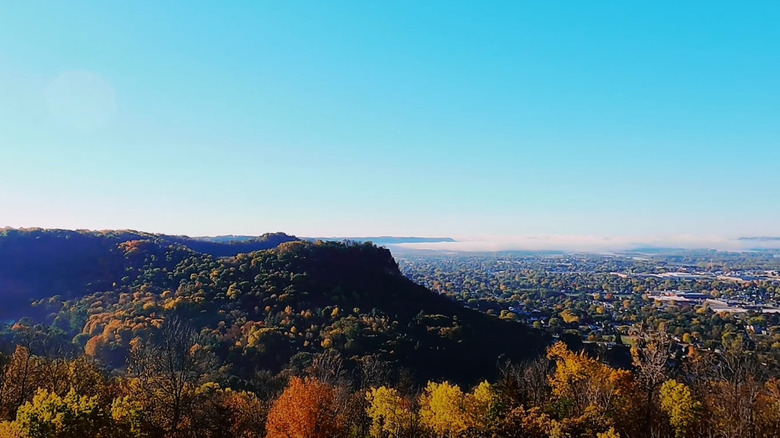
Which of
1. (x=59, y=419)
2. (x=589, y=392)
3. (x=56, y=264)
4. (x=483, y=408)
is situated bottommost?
(x=483, y=408)

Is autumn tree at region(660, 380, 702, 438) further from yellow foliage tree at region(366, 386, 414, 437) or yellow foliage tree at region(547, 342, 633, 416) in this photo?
yellow foliage tree at region(366, 386, 414, 437)

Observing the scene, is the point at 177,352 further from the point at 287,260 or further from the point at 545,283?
the point at 545,283

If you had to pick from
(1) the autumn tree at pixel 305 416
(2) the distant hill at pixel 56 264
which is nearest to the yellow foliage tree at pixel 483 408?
(1) the autumn tree at pixel 305 416

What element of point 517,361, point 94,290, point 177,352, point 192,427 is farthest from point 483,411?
point 94,290

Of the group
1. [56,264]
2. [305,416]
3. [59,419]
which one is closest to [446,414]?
[305,416]

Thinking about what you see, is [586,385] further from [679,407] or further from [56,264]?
[56,264]
